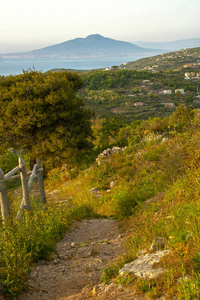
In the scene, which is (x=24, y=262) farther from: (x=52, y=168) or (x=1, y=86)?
(x=1, y=86)

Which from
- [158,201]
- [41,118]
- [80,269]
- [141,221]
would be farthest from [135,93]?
[80,269]

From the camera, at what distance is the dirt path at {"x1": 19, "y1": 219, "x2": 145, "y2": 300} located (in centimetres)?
274

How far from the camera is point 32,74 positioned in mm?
12852

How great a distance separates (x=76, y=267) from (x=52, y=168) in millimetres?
9501

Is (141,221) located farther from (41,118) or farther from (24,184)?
(41,118)

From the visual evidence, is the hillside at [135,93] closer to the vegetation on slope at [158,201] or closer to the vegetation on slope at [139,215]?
the vegetation on slope at [158,201]

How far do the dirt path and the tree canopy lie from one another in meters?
6.45

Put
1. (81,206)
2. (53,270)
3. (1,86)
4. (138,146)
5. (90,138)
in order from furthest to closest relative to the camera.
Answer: (90,138), (1,86), (138,146), (81,206), (53,270)

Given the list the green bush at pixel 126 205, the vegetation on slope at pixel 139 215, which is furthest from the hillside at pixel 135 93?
the green bush at pixel 126 205

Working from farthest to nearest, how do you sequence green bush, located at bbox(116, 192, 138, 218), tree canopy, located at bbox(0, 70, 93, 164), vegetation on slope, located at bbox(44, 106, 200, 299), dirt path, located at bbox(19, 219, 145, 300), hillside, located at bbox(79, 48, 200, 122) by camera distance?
1. hillside, located at bbox(79, 48, 200, 122)
2. tree canopy, located at bbox(0, 70, 93, 164)
3. green bush, located at bbox(116, 192, 138, 218)
4. dirt path, located at bbox(19, 219, 145, 300)
5. vegetation on slope, located at bbox(44, 106, 200, 299)

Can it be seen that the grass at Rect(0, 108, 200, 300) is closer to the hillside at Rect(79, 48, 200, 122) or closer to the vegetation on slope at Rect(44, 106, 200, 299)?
the vegetation on slope at Rect(44, 106, 200, 299)

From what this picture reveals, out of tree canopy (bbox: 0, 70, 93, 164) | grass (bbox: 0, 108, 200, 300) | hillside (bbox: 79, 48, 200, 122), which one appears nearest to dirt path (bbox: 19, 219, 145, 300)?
grass (bbox: 0, 108, 200, 300)

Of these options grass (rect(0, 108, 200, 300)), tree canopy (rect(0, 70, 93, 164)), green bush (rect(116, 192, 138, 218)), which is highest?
tree canopy (rect(0, 70, 93, 164))

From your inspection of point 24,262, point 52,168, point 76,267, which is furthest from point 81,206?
point 52,168
